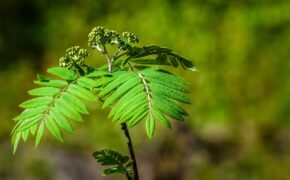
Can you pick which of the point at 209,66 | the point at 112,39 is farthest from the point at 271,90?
the point at 112,39

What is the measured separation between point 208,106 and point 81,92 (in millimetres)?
6599

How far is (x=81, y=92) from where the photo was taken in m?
2.20

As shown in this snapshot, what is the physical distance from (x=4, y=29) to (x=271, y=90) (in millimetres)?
3930

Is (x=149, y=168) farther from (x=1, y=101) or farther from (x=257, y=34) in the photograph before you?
(x=1, y=101)

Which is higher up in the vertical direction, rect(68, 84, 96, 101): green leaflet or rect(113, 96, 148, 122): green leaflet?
rect(68, 84, 96, 101): green leaflet

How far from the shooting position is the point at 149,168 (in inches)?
304

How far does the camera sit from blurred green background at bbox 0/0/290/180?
7941 millimetres

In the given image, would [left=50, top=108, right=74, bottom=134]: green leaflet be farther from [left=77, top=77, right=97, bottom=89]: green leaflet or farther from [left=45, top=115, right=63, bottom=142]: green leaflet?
[left=77, top=77, right=97, bottom=89]: green leaflet

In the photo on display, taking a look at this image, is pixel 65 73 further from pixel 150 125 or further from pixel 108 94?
pixel 150 125

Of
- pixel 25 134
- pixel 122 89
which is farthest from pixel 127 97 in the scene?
pixel 25 134

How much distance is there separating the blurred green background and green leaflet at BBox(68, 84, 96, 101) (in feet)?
18.3

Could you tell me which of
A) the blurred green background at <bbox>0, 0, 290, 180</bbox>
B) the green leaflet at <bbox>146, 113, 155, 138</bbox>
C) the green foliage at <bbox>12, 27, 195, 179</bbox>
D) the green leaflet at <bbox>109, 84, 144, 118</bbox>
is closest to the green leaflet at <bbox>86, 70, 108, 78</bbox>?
the green foliage at <bbox>12, 27, 195, 179</bbox>

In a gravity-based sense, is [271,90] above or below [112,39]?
above

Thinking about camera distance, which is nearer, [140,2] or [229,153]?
[229,153]
